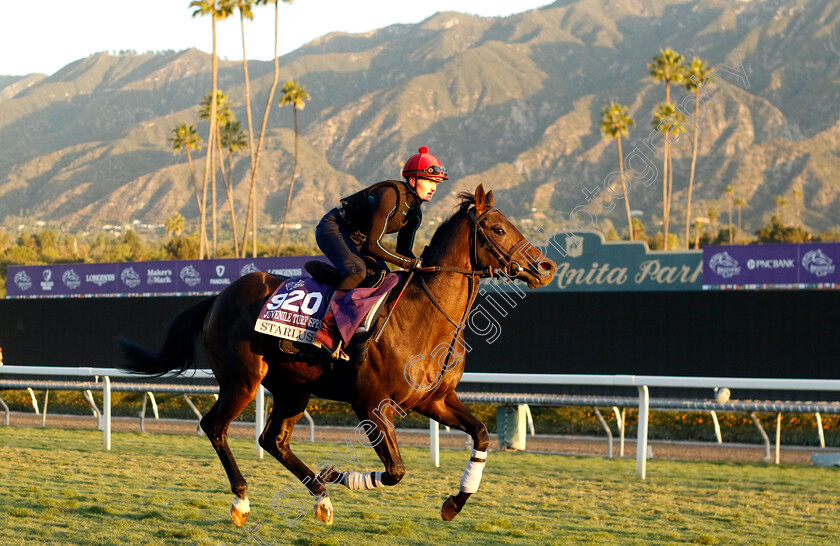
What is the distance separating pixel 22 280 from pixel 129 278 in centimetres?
343

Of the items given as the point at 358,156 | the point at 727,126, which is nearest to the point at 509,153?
the point at 358,156

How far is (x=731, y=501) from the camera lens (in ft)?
22.5

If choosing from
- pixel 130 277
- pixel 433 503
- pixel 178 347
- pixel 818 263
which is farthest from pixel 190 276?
pixel 433 503

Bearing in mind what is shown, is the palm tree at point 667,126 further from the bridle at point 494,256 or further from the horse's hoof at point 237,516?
the horse's hoof at point 237,516

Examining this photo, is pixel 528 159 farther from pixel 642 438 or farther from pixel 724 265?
pixel 642 438

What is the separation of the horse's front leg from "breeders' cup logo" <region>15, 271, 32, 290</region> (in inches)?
785

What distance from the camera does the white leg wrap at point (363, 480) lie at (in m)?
5.12

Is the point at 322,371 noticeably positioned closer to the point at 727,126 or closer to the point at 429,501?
the point at 429,501

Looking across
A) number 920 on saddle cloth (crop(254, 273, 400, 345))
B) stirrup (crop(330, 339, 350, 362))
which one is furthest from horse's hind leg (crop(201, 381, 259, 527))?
stirrup (crop(330, 339, 350, 362))

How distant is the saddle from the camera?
513 cm

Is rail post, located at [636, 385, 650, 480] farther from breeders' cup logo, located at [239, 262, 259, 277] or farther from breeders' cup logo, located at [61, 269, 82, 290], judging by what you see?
breeders' cup logo, located at [61, 269, 82, 290]

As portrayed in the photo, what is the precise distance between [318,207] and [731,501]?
158638 mm

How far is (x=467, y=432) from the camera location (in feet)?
17.5

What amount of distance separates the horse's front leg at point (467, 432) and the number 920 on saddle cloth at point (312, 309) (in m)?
0.68
